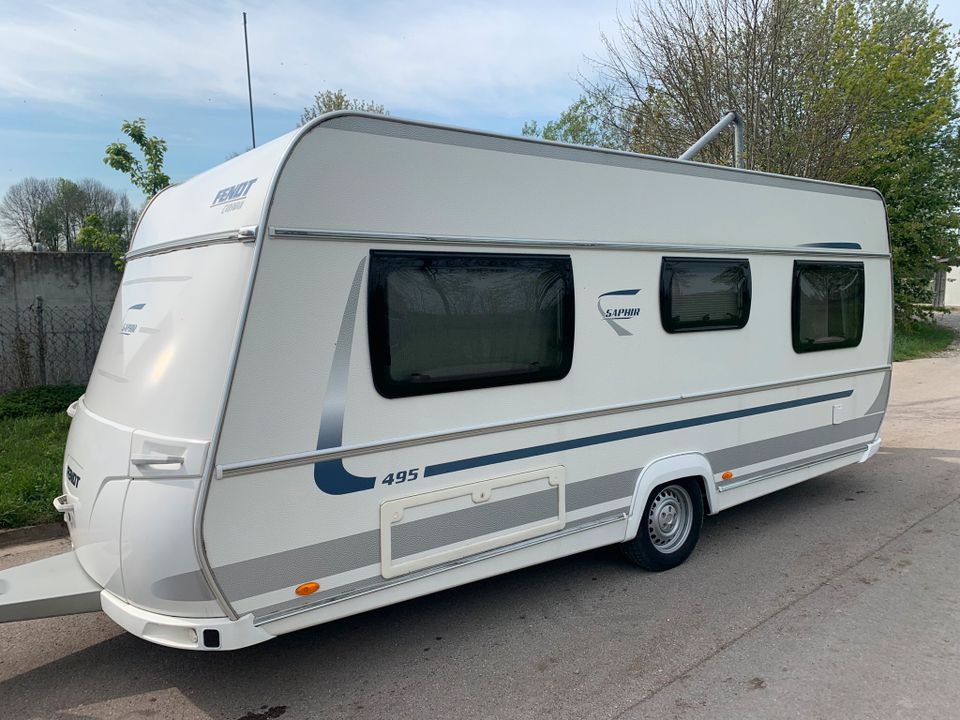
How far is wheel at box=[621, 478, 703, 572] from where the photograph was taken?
4.79 metres

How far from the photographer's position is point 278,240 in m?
3.19

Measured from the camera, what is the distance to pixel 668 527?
5023mm

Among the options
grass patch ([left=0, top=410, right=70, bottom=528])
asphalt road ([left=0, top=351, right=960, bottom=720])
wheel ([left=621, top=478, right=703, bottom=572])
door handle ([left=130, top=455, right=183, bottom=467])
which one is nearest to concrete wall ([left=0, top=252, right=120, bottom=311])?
grass patch ([left=0, top=410, right=70, bottom=528])

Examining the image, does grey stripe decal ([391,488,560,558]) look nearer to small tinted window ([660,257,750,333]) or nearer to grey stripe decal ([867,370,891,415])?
small tinted window ([660,257,750,333])

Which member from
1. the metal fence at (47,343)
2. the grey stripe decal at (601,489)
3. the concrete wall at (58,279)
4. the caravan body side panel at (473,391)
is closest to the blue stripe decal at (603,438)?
the caravan body side panel at (473,391)

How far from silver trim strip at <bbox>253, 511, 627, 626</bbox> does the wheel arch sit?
0.34ft

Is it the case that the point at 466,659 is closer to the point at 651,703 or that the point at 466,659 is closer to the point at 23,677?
the point at 651,703

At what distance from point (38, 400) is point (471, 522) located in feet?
22.3

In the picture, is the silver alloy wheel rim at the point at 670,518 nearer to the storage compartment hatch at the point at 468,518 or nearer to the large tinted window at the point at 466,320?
the storage compartment hatch at the point at 468,518

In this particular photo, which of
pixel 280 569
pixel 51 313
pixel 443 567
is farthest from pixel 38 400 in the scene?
pixel 443 567

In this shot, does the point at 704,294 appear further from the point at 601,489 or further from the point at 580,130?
the point at 580,130

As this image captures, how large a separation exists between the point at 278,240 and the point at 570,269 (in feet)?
5.80

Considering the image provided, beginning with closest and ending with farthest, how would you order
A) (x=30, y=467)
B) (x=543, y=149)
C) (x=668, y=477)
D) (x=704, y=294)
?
(x=543, y=149) → (x=668, y=477) → (x=704, y=294) → (x=30, y=467)

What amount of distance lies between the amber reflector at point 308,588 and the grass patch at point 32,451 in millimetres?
3509
